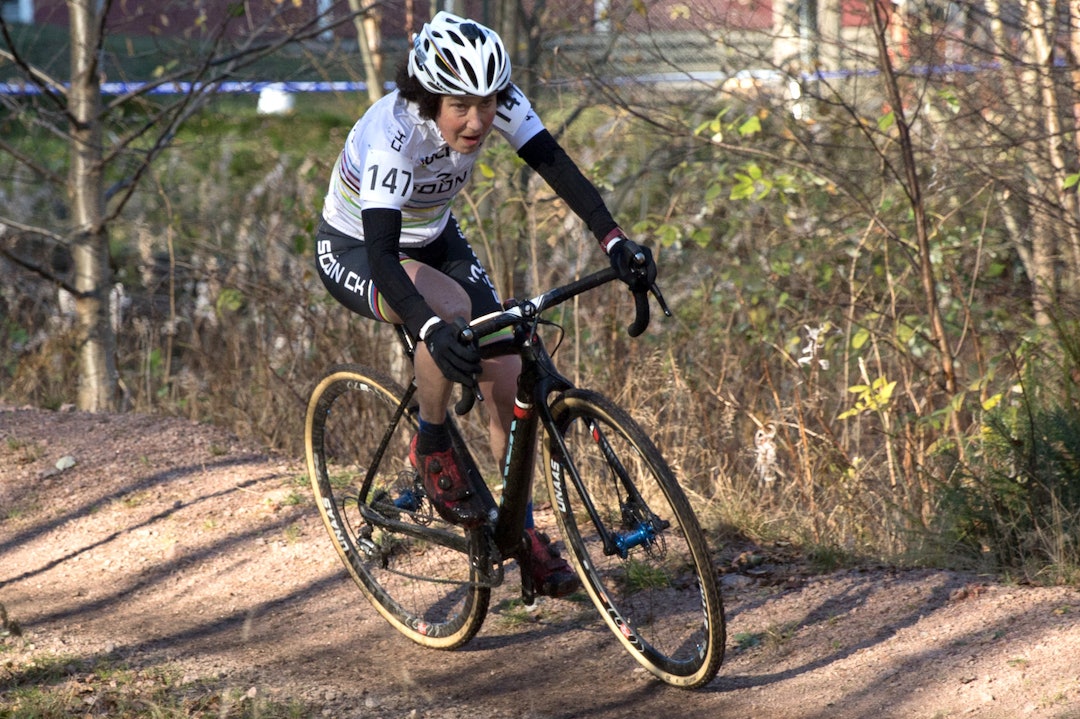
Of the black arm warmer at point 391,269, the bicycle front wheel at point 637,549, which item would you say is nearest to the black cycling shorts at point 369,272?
Result: the black arm warmer at point 391,269

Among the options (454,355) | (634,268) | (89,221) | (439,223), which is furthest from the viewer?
(89,221)

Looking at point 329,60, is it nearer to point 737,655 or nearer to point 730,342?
point 730,342

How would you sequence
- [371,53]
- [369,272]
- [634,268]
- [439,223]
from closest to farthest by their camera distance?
1. [634,268]
2. [369,272]
3. [439,223]
4. [371,53]

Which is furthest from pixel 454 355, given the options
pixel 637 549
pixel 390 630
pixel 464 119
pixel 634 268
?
pixel 390 630

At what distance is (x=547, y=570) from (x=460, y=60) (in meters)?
1.68

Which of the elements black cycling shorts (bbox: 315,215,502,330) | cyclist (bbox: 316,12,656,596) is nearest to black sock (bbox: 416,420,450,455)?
cyclist (bbox: 316,12,656,596)

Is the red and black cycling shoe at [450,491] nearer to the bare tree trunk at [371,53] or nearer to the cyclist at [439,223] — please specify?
the cyclist at [439,223]

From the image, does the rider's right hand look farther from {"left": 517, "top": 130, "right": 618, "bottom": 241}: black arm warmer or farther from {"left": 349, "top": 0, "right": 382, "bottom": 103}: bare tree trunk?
{"left": 349, "top": 0, "right": 382, "bottom": 103}: bare tree trunk

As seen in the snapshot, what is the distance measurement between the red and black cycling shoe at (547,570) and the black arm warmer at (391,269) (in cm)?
90

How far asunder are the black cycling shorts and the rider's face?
527 mm

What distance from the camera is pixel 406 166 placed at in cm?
408

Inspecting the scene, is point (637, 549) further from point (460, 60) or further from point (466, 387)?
point (460, 60)

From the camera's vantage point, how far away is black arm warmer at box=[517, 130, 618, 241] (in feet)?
13.9

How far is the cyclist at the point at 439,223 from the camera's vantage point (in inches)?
156
